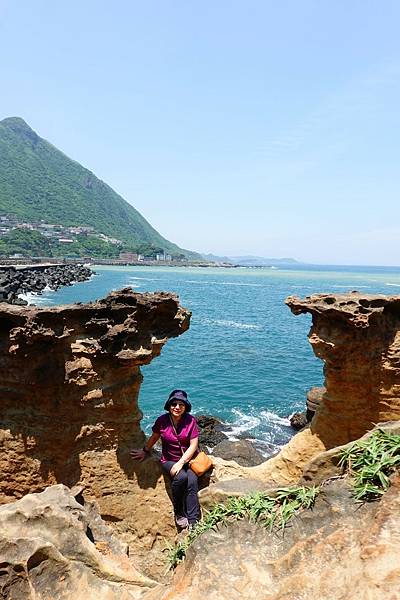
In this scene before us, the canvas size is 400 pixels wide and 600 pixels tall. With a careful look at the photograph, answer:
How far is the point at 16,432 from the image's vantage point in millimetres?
8172

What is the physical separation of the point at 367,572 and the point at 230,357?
34042 millimetres

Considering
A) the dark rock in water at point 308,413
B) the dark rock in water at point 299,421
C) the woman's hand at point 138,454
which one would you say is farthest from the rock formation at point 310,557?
the dark rock in water at point 299,421

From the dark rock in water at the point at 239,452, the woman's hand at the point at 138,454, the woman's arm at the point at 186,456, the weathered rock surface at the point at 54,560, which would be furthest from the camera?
the dark rock in water at the point at 239,452

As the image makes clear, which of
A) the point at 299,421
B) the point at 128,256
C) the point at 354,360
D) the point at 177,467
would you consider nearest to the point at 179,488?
the point at 177,467

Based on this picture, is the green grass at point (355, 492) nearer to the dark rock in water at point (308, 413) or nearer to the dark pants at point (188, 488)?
the dark pants at point (188, 488)

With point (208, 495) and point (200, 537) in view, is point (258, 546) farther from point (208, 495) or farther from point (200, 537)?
point (208, 495)

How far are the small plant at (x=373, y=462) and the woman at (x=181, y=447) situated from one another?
10.9 feet

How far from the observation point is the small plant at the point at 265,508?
13.3 ft

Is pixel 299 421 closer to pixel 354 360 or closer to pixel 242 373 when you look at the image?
pixel 242 373

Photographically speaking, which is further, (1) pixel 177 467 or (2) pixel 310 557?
(1) pixel 177 467

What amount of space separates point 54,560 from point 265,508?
7.94 feet

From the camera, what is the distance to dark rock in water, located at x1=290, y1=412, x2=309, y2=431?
22891 mm

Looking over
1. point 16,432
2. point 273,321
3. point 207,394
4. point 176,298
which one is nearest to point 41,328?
point 16,432

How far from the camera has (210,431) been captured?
2170cm
